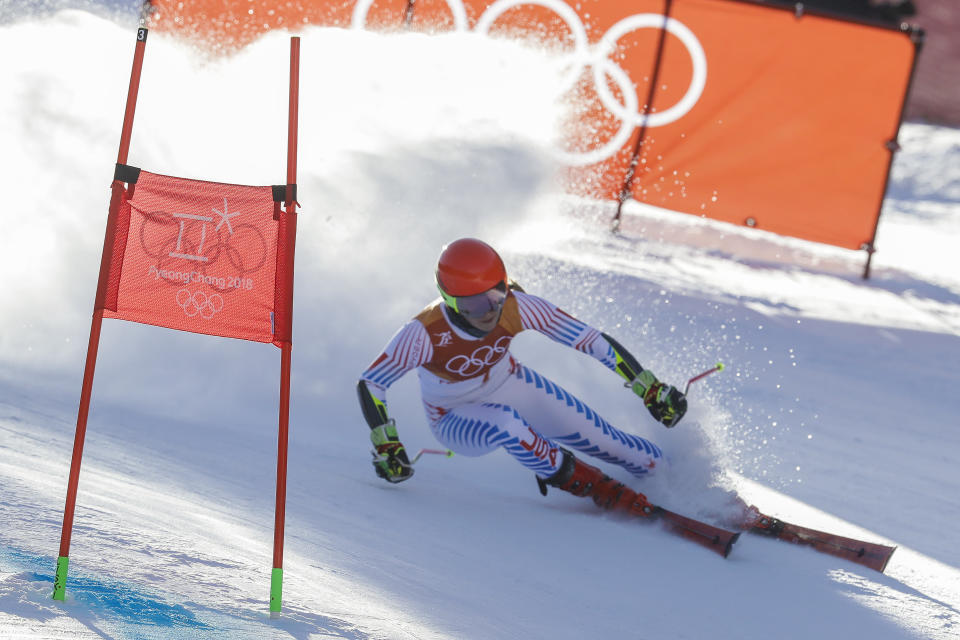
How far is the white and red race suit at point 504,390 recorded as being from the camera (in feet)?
16.0

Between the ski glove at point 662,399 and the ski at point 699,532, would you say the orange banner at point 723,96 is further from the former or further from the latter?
the ski at point 699,532

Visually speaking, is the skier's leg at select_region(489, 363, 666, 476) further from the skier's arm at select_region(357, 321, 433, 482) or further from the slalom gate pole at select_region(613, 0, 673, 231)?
the slalom gate pole at select_region(613, 0, 673, 231)

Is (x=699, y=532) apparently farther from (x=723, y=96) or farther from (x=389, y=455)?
(x=723, y=96)

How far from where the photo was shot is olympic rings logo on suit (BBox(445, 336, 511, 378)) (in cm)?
498

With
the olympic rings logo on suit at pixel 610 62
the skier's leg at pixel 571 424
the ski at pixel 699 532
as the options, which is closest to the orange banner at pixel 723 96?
the olympic rings logo on suit at pixel 610 62

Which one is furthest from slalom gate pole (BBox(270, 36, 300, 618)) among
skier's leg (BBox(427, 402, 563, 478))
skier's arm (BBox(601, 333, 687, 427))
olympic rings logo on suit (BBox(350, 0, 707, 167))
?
olympic rings logo on suit (BBox(350, 0, 707, 167))

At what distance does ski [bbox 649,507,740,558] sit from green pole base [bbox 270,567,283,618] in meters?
2.09

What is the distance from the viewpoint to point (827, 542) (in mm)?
4605

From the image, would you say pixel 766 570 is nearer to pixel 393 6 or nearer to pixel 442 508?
pixel 442 508

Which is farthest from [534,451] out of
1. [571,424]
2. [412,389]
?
[412,389]

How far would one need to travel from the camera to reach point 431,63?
32.8ft

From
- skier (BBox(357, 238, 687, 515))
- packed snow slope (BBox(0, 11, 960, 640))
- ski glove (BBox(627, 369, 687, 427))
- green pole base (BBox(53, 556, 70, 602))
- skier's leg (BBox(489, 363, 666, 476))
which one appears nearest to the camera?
green pole base (BBox(53, 556, 70, 602))

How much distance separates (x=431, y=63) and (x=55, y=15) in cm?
337

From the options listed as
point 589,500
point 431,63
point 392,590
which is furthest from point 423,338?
point 431,63
